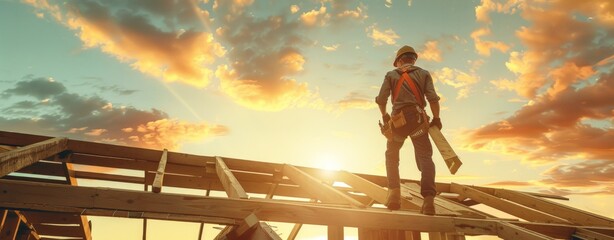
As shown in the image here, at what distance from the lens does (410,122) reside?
13.0 feet

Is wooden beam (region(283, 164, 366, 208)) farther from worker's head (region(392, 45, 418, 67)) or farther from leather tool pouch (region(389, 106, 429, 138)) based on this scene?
worker's head (region(392, 45, 418, 67))

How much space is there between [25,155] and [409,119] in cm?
417

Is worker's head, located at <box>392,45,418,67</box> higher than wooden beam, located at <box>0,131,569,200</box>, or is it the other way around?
worker's head, located at <box>392,45,418,67</box>

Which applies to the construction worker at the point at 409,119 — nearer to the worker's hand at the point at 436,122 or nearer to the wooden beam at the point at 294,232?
the worker's hand at the point at 436,122

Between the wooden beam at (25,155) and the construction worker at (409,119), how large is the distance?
150 inches

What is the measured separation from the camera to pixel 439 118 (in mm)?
4062

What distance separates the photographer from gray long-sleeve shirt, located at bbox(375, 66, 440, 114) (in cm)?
409

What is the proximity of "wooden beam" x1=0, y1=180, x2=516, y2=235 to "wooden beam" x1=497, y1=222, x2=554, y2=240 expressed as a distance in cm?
108

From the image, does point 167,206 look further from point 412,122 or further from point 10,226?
point 10,226

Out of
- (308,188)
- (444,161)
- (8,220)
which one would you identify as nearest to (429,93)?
(444,161)

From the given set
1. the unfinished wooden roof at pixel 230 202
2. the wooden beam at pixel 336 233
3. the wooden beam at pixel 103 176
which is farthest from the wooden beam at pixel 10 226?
the wooden beam at pixel 336 233

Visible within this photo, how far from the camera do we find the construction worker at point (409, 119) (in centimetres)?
388

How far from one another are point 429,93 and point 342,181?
2605mm

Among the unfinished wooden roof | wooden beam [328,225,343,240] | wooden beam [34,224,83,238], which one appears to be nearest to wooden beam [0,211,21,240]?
the unfinished wooden roof
